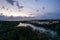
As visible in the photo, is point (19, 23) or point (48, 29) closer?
point (19, 23)

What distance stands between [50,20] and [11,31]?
14.4ft

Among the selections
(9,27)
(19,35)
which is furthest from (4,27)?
(19,35)

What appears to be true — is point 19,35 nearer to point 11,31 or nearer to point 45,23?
point 11,31

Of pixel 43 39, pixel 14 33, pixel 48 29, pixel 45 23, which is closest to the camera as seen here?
pixel 43 39

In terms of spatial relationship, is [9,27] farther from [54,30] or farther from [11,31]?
[54,30]

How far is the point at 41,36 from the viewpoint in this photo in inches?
593

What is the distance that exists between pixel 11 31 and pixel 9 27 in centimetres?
41

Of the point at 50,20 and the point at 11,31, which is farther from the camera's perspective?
the point at 50,20

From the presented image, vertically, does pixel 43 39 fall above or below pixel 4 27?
below

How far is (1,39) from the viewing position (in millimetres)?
15133

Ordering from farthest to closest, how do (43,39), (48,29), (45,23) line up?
(48,29)
(45,23)
(43,39)

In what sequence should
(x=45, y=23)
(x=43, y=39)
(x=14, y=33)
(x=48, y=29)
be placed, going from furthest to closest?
(x=48, y=29), (x=45, y=23), (x=14, y=33), (x=43, y=39)

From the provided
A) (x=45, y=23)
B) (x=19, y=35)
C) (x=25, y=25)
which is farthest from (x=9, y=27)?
(x=45, y=23)

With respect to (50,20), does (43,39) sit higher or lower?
lower
